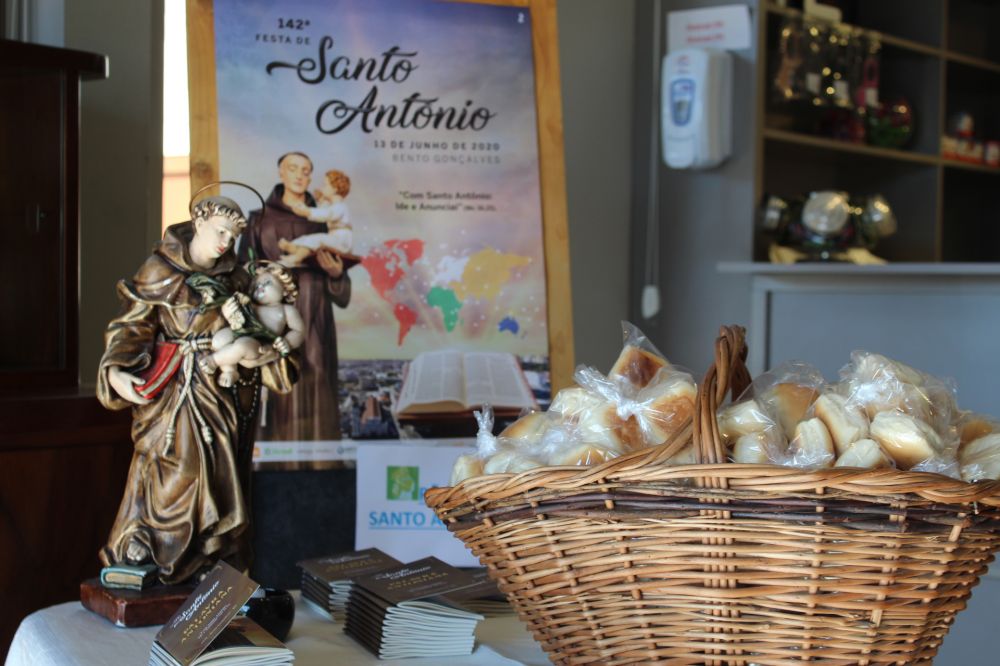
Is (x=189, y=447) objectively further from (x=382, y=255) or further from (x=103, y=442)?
(x=382, y=255)

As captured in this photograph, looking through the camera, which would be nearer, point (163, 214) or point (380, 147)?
point (380, 147)

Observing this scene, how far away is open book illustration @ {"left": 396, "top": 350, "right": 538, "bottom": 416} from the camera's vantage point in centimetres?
200

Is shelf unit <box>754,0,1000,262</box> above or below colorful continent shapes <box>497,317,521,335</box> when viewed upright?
above

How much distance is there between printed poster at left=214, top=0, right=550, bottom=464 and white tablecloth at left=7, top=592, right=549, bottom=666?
682 millimetres

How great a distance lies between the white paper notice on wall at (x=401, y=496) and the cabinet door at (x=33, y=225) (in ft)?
1.82

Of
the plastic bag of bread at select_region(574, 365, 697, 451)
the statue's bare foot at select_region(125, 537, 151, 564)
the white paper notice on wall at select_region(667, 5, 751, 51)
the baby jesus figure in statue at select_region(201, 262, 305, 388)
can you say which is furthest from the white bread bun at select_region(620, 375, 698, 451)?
the white paper notice on wall at select_region(667, 5, 751, 51)

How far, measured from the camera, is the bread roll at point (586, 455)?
3.06 feet

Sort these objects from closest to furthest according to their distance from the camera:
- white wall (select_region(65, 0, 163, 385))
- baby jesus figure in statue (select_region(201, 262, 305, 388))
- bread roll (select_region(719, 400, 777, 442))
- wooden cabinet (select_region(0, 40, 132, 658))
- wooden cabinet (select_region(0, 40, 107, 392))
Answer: bread roll (select_region(719, 400, 777, 442))
baby jesus figure in statue (select_region(201, 262, 305, 388))
wooden cabinet (select_region(0, 40, 132, 658))
wooden cabinet (select_region(0, 40, 107, 392))
white wall (select_region(65, 0, 163, 385))

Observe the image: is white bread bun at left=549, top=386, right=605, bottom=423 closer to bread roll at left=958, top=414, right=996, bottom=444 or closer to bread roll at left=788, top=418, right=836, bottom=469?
bread roll at left=788, top=418, right=836, bottom=469

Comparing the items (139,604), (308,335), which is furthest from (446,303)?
(139,604)

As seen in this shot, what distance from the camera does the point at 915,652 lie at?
0.86 m

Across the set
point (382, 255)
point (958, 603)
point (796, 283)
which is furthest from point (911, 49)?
point (958, 603)

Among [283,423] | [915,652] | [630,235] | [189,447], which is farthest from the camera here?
[630,235]

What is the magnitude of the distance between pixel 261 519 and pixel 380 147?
0.70 meters
